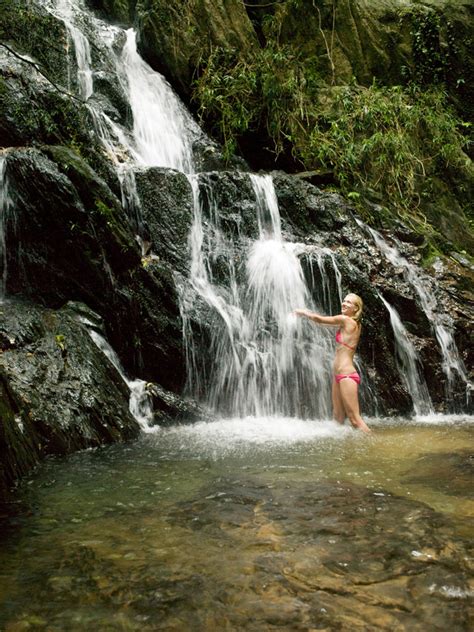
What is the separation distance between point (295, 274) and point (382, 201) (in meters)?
3.50

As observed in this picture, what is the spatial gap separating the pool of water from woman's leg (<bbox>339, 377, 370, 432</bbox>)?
169 cm

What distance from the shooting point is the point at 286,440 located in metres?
5.05

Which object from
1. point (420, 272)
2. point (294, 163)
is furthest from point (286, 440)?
point (294, 163)

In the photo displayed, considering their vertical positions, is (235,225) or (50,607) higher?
(235,225)

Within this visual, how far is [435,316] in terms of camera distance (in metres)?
8.19

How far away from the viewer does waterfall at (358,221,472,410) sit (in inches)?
307

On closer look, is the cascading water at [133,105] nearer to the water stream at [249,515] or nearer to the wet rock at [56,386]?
the water stream at [249,515]

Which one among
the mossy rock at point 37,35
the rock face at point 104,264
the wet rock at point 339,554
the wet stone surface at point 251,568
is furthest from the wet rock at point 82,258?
the mossy rock at point 37,35

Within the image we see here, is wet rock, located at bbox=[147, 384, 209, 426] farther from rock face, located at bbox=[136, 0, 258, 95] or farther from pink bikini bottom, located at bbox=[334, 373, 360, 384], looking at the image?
rock face, located at bbox=[136, 0, 258, 95]

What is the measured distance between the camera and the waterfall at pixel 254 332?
6684mm

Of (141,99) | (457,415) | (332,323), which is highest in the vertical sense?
(141,99)

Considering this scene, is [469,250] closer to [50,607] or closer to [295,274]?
[295,274]

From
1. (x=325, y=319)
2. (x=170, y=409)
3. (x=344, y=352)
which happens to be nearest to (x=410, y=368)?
(x=344, y=352)

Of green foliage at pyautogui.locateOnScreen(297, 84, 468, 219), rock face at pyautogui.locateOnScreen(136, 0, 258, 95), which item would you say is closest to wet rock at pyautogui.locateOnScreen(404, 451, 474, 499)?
green foliage at pyautogui.locateOnScreen(297, 84, 468, 219)
